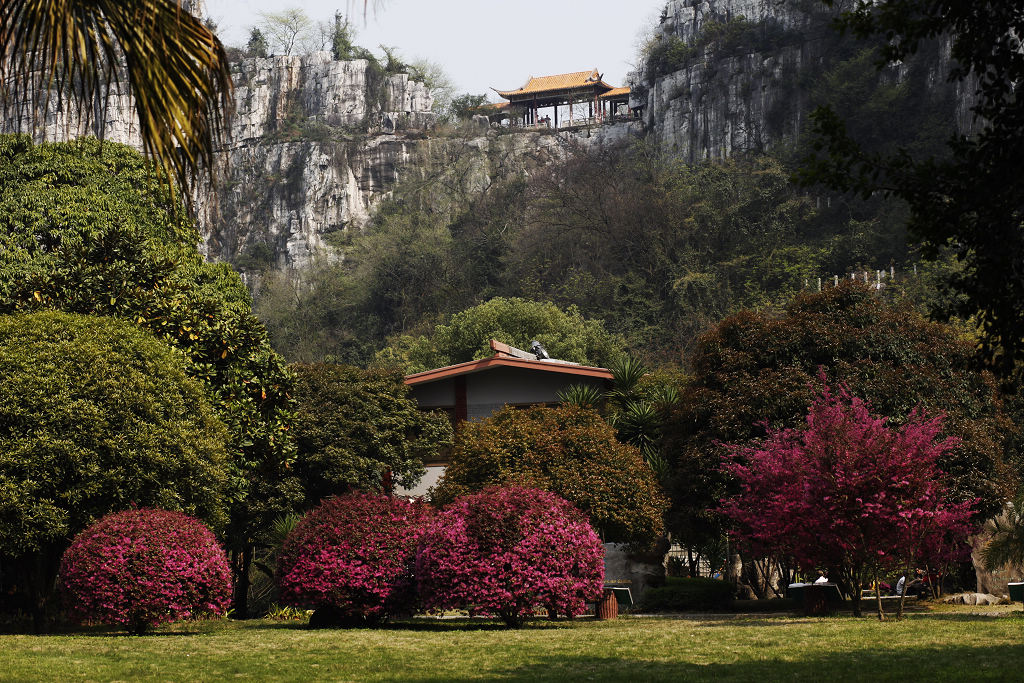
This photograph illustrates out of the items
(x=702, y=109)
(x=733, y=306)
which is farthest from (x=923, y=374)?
(x=702, y=109)

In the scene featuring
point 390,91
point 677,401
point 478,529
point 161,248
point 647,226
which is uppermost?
point 390,91

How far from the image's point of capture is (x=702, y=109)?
86000 mm

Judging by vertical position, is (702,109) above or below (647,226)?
above

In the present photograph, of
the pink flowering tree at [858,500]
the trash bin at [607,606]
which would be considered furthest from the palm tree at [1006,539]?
the trash bin at [607,606]

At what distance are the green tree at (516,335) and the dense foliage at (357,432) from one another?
20400mm

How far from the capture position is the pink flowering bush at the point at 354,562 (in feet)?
56.9

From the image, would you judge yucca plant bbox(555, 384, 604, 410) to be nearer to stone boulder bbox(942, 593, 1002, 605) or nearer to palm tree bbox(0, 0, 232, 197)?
stone boulder bbox(942, 593, 1002, 605)

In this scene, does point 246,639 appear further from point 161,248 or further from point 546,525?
point 161,248

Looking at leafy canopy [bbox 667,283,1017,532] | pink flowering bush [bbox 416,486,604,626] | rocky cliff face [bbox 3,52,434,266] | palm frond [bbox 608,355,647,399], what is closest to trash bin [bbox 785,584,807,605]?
leafy canopy [bbox 667,283,1017,532]

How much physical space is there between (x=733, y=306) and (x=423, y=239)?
81.8 feet

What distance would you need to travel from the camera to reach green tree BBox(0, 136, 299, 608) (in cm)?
2042

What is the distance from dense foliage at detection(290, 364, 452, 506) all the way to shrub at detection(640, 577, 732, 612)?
7.59m

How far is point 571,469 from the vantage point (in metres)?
22.0

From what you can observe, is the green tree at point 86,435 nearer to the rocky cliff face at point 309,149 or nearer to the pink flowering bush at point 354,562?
the pink flowering bush at point 354,562
